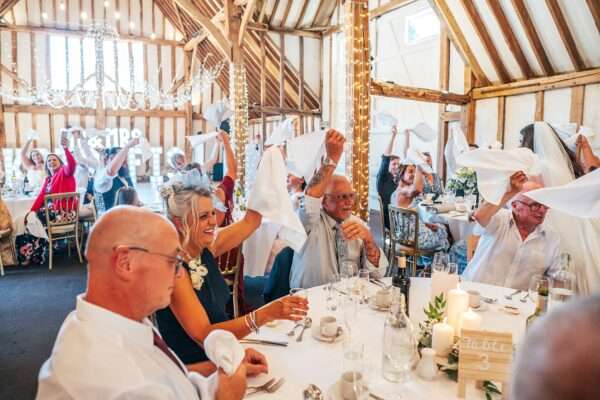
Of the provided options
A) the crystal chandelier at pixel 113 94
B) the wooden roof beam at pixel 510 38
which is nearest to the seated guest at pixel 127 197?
the wooden roof beam at pixel 510 38

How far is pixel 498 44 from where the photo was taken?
693 cm

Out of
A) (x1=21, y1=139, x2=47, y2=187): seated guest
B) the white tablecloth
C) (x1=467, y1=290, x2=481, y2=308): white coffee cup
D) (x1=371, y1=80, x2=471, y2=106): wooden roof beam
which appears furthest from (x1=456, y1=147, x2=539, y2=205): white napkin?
(x1=21, y1=139, x2=47, y2=187): seated guest

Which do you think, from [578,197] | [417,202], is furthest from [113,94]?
[578,197]

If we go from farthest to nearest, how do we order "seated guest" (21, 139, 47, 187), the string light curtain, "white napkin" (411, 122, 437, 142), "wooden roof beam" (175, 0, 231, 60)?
"seated guest" (21, 139, 47, 187), "wooden roof beam" (175, 0, 231, 60), "white napkin" (411, 122, 437, 142), the string light curtain

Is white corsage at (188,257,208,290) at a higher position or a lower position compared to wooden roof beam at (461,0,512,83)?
lower

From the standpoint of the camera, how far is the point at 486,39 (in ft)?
22.8

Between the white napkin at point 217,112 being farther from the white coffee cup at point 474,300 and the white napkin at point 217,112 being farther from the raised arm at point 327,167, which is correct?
the white coffee cup at point 474,300

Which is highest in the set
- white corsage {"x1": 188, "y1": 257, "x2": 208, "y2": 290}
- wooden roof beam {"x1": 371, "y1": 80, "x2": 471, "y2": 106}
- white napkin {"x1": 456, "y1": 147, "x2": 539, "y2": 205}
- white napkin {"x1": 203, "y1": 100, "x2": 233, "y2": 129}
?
wooden roof beam {"x1": 371, "y1": 80, "x2": 471, "y2": 106}

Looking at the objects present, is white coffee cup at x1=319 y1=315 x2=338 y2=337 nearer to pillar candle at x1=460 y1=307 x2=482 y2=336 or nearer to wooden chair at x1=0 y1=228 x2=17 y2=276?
pillar candle at x1=460 y1=307 x2=482 y2=336

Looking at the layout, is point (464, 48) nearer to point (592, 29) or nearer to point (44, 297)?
point (592, 29)

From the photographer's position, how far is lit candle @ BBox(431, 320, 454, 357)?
1.45 metres

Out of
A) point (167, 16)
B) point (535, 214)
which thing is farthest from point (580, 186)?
point (167, 16)

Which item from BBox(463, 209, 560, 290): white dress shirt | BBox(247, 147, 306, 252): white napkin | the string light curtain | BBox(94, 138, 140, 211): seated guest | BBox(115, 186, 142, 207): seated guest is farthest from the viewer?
BBox(94, 138, 140, 211): seated guest

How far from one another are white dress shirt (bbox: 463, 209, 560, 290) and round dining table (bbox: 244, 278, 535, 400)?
20.7 inches
